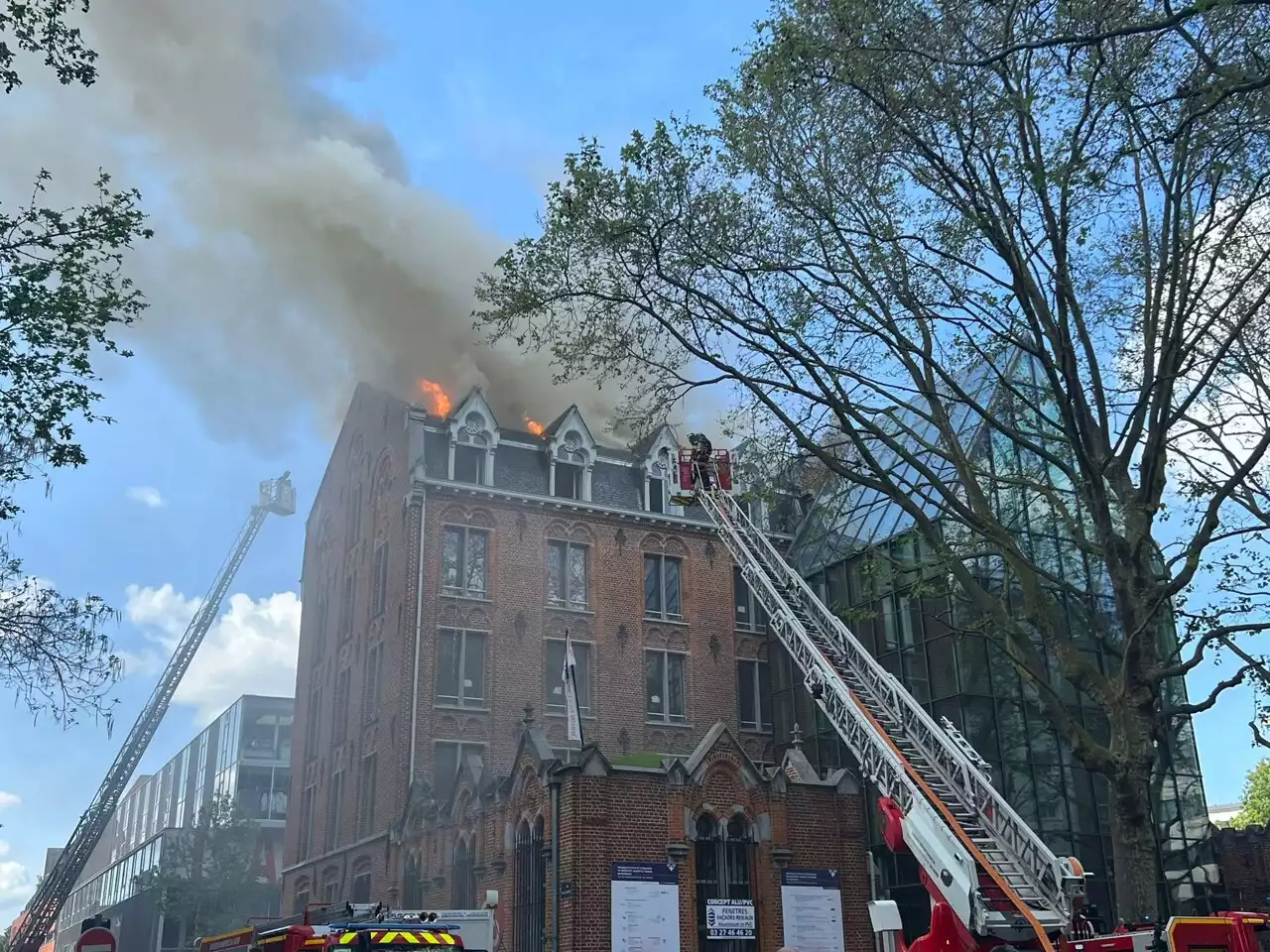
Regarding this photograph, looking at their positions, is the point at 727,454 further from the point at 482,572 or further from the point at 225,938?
the point at 225,938

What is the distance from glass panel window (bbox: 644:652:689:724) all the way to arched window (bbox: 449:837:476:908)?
7703mm

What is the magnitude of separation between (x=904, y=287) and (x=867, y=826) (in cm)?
1434

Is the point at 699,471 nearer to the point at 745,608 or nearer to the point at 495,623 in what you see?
the point at 495,623

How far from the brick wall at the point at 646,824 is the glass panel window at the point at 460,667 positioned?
379 centimetres

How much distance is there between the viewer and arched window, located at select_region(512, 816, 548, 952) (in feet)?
66.9

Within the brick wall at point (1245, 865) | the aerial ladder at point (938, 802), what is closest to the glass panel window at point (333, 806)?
the aerial ladder at point (938, 802)

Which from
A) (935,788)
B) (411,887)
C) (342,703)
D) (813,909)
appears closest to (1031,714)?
(813,909)

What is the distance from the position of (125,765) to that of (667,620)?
94.3 feet

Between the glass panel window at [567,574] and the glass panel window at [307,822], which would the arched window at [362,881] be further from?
the glass panel window at [567,574]

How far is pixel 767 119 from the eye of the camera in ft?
46.5

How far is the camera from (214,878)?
138 feet

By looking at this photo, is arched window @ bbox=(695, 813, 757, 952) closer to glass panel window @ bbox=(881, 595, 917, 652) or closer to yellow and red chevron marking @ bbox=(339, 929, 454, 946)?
glass panel window @ bbox=(881, 595, 917, 652)

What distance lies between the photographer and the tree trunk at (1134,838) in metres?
12.3

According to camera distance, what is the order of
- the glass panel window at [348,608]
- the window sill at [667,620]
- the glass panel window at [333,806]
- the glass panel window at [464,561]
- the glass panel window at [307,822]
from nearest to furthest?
the glass panel window at [464,561]
the glass panel window at [333,806]
the window sill at [667,620]
the glass panel window at [348,608]
the glass panel window at [307,822]
